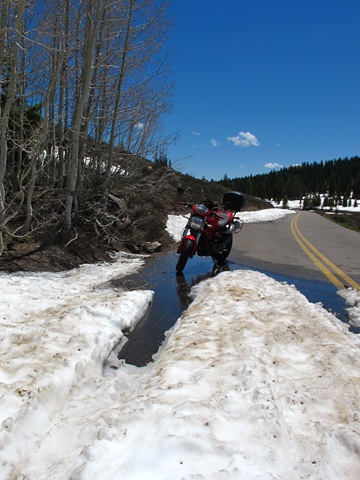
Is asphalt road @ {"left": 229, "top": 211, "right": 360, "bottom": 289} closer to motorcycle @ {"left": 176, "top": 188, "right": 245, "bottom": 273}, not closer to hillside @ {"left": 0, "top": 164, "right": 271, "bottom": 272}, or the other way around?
motorcycle @ {"left": 176, "top": 188, "right": 245, "bottom": 273}

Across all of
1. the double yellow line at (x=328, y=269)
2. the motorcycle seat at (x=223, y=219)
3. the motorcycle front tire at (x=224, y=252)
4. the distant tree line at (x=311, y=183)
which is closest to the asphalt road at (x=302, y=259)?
the double yellow line at (x=328, y=269)

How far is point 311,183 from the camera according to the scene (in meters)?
140

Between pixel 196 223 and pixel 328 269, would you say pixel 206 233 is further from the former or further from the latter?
pixel 328 269

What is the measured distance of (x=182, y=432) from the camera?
1.93 m

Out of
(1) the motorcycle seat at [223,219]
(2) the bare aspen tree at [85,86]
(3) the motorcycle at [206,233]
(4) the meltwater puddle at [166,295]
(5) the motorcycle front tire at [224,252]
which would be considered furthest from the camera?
(5) the motorcycle front tire at [224,252]

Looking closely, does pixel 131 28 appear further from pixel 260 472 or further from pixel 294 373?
pixel 260 472

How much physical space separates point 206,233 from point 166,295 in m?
2.28

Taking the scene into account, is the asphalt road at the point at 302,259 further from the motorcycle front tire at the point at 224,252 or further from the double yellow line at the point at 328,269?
the motorcycle front tire at the point at 224,252

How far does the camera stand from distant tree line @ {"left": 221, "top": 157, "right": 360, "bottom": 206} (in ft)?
383

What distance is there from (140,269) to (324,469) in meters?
5.77

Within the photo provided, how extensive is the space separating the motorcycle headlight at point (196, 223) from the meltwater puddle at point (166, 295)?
0.97 meters

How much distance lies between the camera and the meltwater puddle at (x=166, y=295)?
371 cm

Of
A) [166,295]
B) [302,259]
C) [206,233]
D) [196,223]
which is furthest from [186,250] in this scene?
[302,259]

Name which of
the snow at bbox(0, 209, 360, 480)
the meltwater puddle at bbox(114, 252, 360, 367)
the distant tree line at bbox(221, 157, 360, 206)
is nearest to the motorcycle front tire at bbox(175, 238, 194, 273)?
the meltwater puddle at bbox(114, 252, 360, 367)
